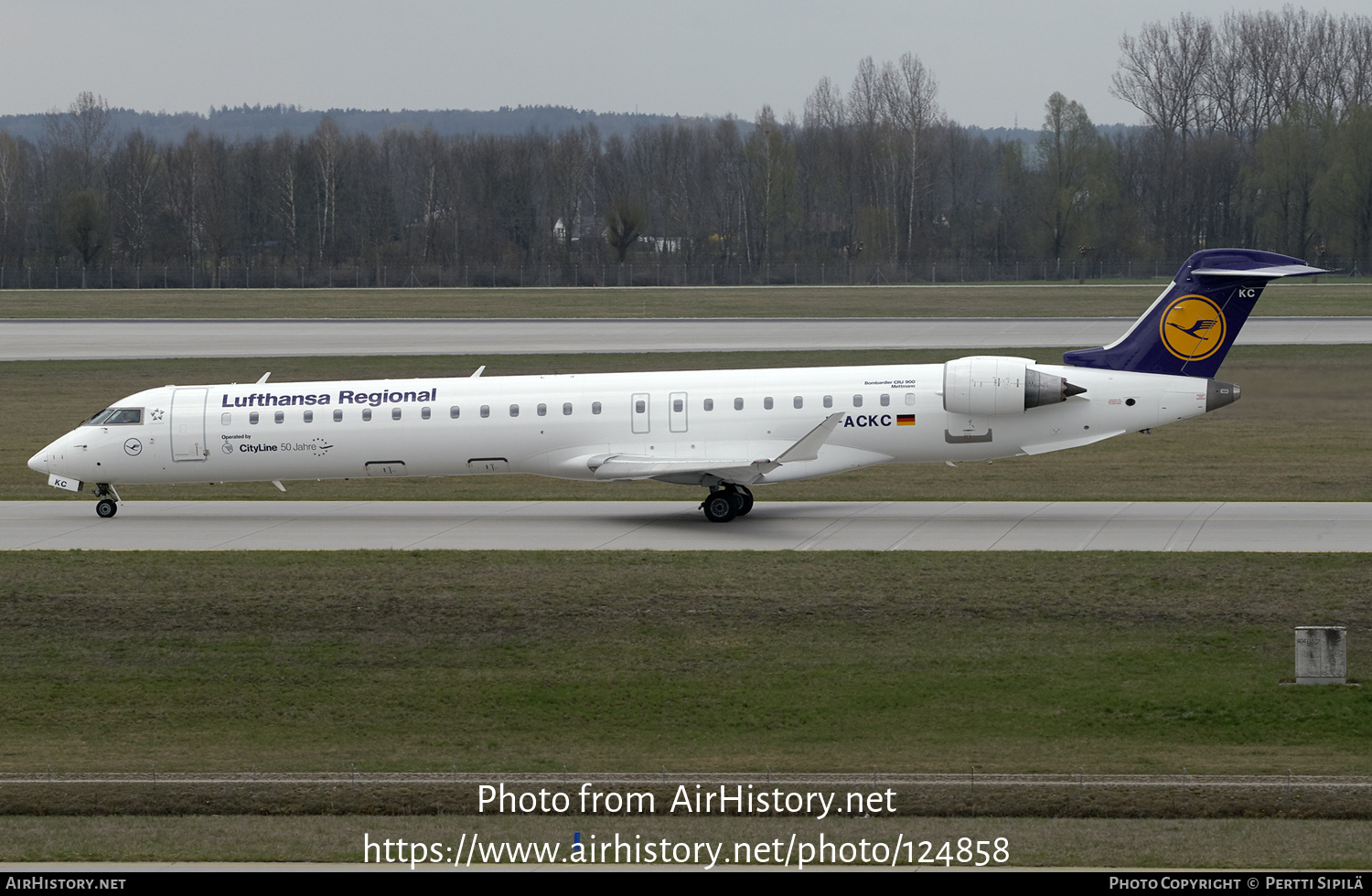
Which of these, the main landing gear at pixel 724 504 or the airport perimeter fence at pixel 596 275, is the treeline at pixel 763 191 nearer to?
the airport perimeter fence at pixel 596 275

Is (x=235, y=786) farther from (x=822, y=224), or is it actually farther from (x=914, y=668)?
(x=822, y=224)

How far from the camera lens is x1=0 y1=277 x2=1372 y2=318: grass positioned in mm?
87812

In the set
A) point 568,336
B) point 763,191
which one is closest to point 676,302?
point 568,336

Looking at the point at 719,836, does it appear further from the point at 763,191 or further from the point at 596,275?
the point at 763,191

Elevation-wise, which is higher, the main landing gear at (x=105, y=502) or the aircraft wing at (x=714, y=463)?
the aircraft wing at (x=714, y=463)

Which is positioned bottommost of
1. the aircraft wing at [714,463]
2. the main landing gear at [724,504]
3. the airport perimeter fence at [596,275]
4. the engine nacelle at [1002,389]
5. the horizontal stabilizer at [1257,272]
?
the main landing gear at [724,504]

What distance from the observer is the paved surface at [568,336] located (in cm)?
6794

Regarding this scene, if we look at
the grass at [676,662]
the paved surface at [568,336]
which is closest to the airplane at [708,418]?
the grass at [676,662]

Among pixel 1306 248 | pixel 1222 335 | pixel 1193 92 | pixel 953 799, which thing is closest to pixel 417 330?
pixel 1222 335

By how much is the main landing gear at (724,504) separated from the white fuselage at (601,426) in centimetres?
60

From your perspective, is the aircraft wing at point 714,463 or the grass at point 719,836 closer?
the grass at point 719,836

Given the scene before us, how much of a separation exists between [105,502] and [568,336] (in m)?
42.8

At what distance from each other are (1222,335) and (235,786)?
70.6ft

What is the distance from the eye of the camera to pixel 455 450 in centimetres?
3105
